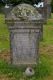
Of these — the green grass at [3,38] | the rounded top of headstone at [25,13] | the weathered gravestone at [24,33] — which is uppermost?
the rounded top of headstone at [25,13]

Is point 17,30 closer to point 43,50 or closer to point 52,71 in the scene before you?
point 52,71

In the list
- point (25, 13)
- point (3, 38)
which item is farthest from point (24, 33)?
point (3, 38)

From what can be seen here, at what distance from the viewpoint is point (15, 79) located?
833 cm

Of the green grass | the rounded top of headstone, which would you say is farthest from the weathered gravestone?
the green grass

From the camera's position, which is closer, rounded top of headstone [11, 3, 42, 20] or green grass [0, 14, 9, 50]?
rounded top of headstone [11, 3, 42, 20]

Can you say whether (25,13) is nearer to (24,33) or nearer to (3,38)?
(24,33)

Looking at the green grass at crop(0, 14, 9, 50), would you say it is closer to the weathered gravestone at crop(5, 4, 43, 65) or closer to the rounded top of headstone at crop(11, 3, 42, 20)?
the weathered gravestone at crop(5, 4, 43, 65)

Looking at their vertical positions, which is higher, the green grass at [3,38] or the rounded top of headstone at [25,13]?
the rounded top of headstone at [25,13]

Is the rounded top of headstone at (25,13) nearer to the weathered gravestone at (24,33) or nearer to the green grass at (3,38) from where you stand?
the weathered gravestone at (24,33)

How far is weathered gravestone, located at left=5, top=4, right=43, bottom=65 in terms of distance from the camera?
8625mm

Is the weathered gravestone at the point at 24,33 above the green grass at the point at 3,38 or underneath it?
above

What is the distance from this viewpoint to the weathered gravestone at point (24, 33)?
8625mm

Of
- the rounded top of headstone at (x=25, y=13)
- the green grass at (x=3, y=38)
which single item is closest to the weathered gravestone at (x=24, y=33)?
the rounded top of headstone at (x=25, y=13)

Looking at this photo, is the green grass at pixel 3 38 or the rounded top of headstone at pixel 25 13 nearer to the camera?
the rounded top of headstone at pixel 25 13
